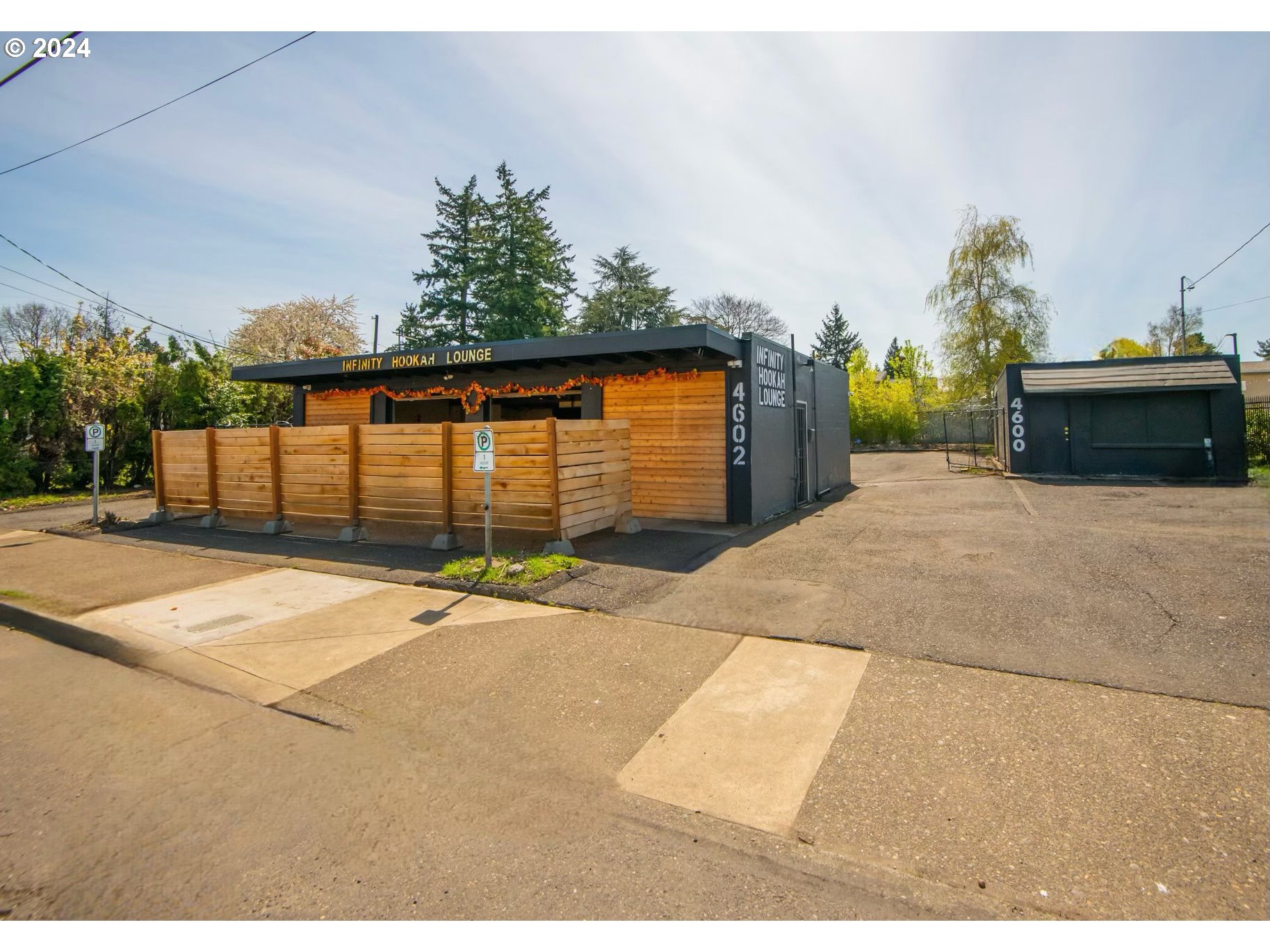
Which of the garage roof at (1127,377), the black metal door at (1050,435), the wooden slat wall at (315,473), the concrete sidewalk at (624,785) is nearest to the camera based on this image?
the concrete sidewalk at (624,785)

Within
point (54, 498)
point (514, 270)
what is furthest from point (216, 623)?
Answer: point (514, 270)

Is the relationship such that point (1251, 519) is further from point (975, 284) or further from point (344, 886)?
point (975, 284)

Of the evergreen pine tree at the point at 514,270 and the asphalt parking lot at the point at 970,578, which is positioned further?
the evergreen pine tree at the point at 514,270

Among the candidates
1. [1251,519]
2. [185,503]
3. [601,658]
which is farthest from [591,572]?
[1251,519]

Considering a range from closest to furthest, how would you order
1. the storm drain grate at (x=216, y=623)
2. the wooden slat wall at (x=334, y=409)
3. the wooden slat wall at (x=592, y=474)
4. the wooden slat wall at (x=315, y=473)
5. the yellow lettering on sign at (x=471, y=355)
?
the storm drain grate at (x=216, y=623) → the wooden slat wall at (x=592, y=474) → the wooden slat wall at (x=315, y=473) → the yellow lettering on sign at (x=471, y=355) → the wooden slat wall at (x=334, y=409)

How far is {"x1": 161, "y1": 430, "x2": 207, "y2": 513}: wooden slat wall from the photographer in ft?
39.0

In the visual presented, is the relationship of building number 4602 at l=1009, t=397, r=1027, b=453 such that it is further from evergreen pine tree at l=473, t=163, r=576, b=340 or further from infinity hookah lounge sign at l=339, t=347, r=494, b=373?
evergreen pine tree at l=473, t=163, r=576, b=340

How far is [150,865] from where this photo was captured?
8.59 ft

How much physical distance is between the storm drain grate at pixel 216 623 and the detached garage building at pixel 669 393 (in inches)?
260

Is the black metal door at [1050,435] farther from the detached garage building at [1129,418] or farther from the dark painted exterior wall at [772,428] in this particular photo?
the dark painted exterior wall at [772,428]

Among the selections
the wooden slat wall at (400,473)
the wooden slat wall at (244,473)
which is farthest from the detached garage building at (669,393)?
the wooden slat wall at (244,473)

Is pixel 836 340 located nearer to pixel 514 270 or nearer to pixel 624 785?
pixel 514 270

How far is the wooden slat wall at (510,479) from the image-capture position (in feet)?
28.6
